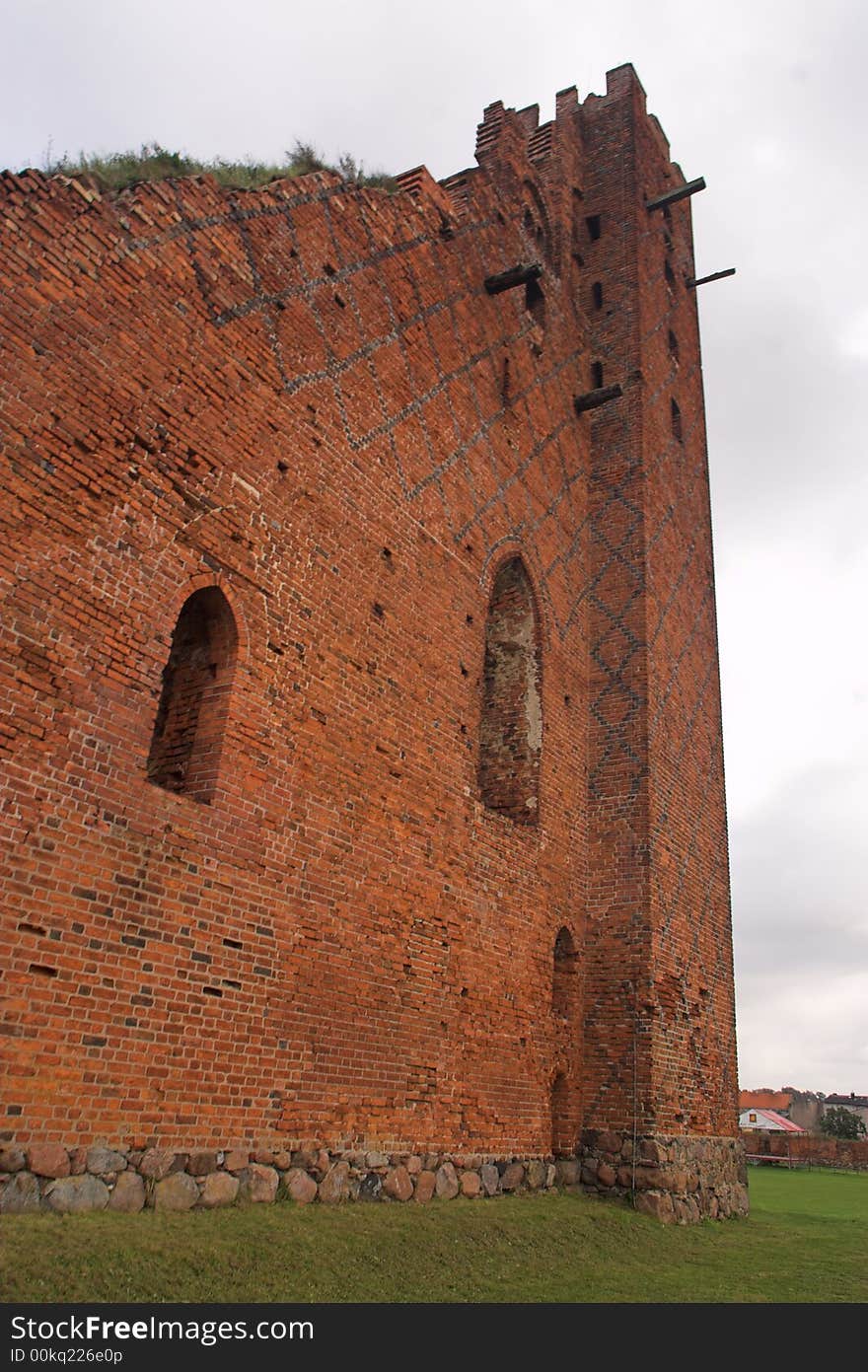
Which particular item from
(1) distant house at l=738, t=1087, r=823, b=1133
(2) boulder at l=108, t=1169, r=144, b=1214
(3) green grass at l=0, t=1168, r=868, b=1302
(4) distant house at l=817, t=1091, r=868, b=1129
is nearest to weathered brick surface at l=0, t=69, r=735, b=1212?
(2) boulder at l=108, t=1169, r=144, b=1214

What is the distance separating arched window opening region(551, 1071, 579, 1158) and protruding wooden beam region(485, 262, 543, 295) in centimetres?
816

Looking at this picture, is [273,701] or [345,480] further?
[345,480]

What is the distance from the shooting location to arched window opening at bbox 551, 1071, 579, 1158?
943cm

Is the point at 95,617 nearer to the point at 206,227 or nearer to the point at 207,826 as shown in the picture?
the point at 207,826

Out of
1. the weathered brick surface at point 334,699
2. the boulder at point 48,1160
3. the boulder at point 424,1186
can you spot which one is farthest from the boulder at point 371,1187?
the boulder at point 48,1160

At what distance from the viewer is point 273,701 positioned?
6.33m

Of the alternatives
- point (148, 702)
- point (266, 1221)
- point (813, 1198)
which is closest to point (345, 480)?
point (148, 702)

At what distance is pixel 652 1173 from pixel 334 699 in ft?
19.1

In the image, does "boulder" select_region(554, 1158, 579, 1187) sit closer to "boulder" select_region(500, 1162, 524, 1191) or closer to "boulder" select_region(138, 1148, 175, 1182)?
"boulder" select_region(500, 1162, 524, 1191)

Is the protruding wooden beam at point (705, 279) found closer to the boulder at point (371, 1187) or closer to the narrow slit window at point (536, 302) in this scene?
the narrow slit window at point (536, 302)

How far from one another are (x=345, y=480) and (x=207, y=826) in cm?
310

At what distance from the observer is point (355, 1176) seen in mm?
6312

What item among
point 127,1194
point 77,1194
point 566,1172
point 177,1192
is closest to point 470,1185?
point 566,1172

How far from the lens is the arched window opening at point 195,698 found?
19.4 feet
